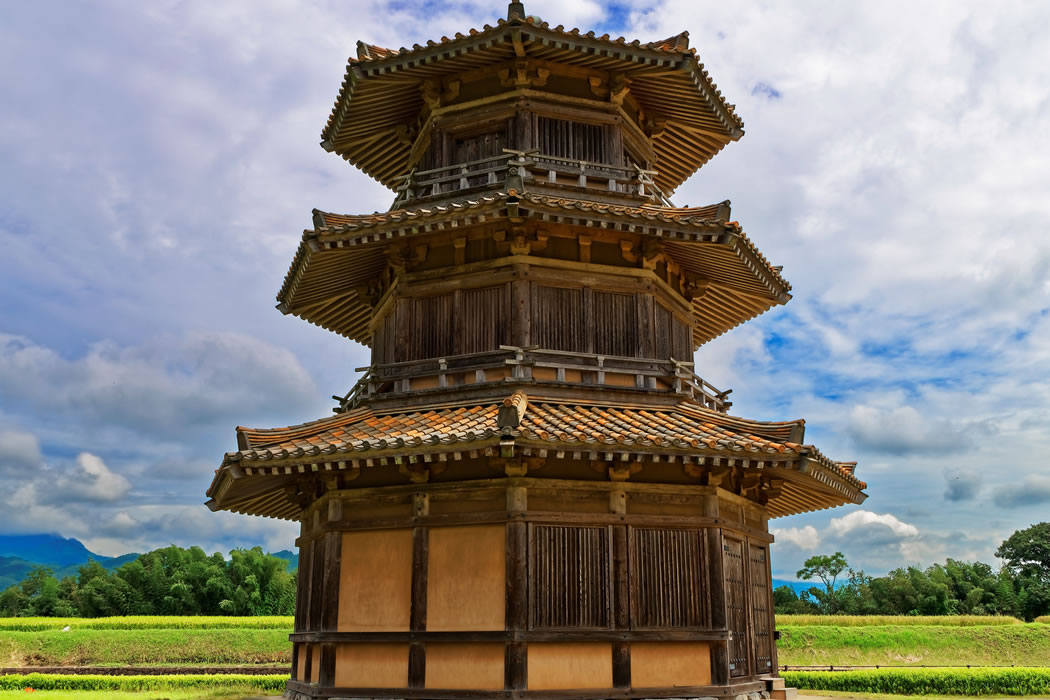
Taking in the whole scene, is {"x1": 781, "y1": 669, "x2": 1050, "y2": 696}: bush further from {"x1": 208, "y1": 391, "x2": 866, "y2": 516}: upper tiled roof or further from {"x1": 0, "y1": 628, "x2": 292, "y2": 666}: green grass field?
{"x1": 0, "y1": 628, "x2": 292, "y2": 666}: green grass field

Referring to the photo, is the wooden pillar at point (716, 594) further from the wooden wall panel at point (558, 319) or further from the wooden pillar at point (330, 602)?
the wooden pillar at point (330, 602)

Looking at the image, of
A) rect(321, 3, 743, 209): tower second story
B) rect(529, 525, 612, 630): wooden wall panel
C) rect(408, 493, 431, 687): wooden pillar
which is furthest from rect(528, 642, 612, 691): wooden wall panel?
rect(321, 3, 743, 209): tower second story

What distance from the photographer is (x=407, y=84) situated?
1812 centimetres

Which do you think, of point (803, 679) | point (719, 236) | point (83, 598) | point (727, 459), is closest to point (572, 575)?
point (727, 459)

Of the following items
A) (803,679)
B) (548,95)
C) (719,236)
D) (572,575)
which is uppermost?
(548,95)

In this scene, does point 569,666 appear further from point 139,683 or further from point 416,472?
point 139,683

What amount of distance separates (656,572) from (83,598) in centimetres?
5696

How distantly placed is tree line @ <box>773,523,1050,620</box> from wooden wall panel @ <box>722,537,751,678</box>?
55385mm

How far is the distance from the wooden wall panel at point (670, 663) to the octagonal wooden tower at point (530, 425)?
37mm

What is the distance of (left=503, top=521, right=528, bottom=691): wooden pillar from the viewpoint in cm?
1335

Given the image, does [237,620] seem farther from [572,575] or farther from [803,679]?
[572,575]

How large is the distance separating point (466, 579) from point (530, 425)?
2858mm

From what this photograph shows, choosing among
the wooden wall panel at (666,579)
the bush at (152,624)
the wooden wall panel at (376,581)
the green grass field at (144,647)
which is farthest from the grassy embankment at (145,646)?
the wooden wall panel at (666,579)

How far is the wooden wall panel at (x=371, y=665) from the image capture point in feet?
46.3
